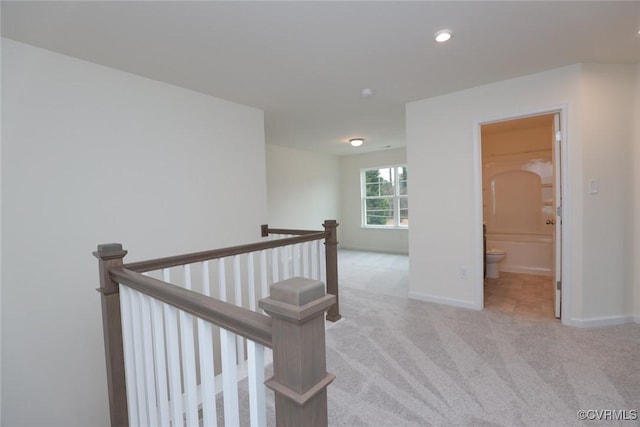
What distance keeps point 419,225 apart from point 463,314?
3.48 feet

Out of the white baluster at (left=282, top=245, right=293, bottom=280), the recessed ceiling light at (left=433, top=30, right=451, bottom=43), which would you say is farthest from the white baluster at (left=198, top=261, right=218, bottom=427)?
the recessed ceiling light at (left=433, top=30, right=451, bottom=43)

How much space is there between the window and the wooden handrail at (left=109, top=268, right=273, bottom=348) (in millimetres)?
6017

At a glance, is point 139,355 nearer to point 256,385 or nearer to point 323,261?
point 256,385

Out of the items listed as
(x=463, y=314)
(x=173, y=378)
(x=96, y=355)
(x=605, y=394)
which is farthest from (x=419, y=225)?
(x=96, y=355)

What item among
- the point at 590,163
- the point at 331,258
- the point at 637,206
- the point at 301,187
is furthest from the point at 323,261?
the point at 301,187

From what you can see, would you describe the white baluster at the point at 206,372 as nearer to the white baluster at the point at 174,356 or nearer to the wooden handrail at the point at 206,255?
the white baluster at the point at 174,356

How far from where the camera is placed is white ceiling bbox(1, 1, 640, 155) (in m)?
1.78

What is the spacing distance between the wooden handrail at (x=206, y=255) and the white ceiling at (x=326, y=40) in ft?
4.76

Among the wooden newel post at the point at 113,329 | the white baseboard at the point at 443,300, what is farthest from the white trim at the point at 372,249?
the wooden newel post at the point at 113,329

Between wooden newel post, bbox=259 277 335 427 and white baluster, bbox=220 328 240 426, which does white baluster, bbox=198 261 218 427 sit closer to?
white baluster, bbox=220 328 240 426

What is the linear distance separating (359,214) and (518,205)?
11.0 feet

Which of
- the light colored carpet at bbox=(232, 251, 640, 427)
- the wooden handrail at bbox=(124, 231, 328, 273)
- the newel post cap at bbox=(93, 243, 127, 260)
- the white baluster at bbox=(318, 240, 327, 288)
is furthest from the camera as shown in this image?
the white baluster at bbox=(318, 240, 327, 288)

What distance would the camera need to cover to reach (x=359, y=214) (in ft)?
24.2

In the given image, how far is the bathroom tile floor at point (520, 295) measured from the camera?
317 centimetres
